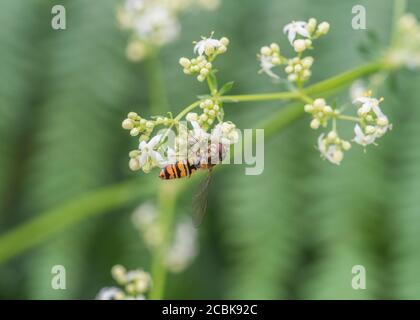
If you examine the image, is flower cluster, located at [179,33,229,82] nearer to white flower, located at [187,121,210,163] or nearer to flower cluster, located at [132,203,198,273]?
white flower, located at [187,121,210,163]

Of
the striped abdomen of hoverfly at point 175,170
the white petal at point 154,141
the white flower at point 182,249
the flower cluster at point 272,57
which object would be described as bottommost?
the white flower at point 182,249

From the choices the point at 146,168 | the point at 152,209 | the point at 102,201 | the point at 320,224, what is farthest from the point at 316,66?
the point at 146,168

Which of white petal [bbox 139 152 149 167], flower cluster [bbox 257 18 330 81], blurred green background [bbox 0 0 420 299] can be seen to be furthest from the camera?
blurred green background [bbox 0 0 420 299]

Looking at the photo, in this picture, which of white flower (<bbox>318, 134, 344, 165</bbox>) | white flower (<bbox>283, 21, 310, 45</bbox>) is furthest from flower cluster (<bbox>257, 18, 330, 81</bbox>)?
white flower (<bbox>318, 134, 344, 165</bbox>)

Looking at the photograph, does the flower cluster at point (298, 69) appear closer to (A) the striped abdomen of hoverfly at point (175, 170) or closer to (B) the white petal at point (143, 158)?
(A) the striped abdomen of hoverfly at point (175, 170)

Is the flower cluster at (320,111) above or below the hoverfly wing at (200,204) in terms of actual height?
above

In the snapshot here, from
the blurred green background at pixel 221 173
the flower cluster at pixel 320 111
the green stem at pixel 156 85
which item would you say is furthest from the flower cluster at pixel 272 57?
Result: the blurred green background at pixel 221 173
